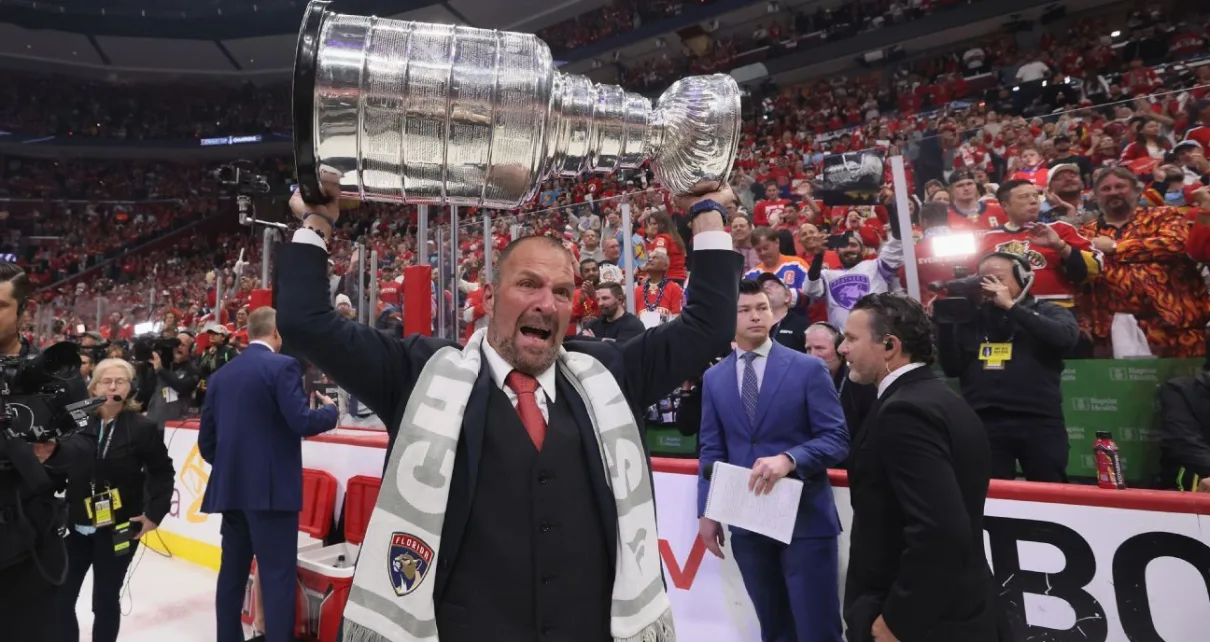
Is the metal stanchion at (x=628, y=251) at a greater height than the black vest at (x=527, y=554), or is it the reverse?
the metal stanchion at (x=628, y=251)

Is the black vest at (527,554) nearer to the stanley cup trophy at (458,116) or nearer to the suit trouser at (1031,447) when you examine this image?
the stanley cup trophy at (458,116)

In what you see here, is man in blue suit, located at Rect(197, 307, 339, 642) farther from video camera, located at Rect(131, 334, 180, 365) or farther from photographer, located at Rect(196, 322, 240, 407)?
video camera, located at Rect(131, 334, 180, 365)

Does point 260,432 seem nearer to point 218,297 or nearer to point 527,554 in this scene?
point 527,554

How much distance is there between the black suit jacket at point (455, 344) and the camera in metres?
1.33

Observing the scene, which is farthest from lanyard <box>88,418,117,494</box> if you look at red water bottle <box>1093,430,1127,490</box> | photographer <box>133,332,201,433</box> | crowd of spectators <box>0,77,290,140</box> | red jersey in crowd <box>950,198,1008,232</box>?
crowd of spectators <box>0,77,290,140</box>

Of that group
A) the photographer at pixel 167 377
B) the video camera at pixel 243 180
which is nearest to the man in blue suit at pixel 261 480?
the video camera at pixel 243 180

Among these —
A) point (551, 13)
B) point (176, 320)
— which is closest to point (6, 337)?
point (176, 320)

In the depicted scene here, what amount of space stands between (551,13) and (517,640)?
18.2 m

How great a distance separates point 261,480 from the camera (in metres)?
3.30

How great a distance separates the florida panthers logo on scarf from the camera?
129 cm

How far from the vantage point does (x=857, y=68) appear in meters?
14.6

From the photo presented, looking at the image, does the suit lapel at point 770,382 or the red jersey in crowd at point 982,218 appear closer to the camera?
the suit lapel at point 770,382

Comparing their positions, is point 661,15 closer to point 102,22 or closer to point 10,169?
point 102,22

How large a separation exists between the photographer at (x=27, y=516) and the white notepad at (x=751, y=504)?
85.6 inches
